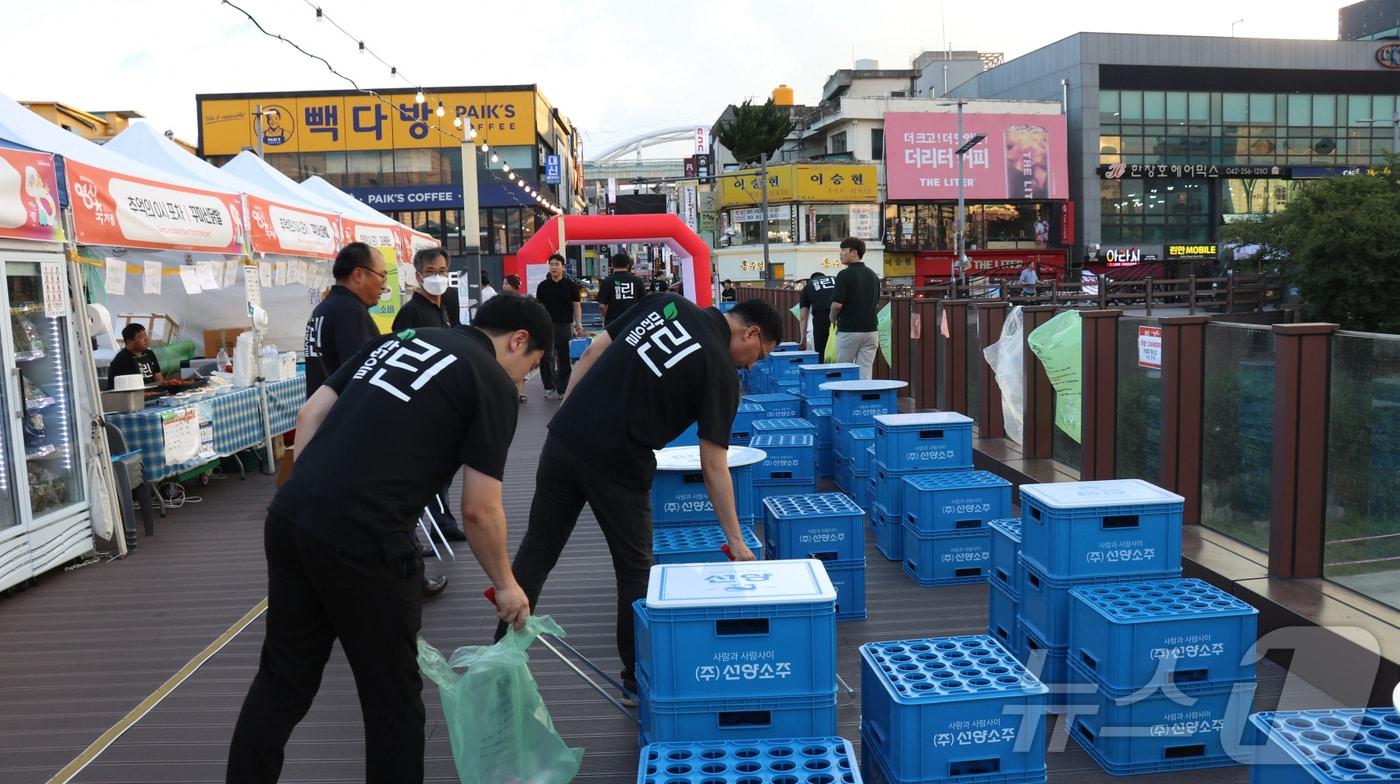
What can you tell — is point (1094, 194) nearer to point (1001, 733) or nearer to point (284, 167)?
point (284, 167)

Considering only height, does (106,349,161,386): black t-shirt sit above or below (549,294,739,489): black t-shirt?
below

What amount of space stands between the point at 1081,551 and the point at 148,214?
23.3ft

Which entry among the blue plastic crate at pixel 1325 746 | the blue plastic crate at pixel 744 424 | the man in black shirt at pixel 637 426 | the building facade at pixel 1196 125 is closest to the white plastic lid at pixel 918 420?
the blue plastic crate at pixel 744 424

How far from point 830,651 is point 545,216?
179ft

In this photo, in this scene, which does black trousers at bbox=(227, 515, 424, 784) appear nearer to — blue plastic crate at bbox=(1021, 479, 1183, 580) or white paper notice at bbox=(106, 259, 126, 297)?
blue plastic crate at bbox=(1021, 479, 1183, 580)

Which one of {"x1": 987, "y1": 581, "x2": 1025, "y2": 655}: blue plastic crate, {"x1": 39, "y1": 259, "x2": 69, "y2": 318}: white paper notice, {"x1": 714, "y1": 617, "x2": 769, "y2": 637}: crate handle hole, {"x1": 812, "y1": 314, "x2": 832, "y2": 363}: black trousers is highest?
{"x1": 39, "y1": 259, "x2": 69, "y2": 318}: white paper notice

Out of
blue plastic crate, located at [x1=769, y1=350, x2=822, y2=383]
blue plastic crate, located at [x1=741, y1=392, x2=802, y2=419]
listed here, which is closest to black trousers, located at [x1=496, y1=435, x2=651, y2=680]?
blue plastic crate, located at [x1=741, y1=392, x2=802, y2=419]

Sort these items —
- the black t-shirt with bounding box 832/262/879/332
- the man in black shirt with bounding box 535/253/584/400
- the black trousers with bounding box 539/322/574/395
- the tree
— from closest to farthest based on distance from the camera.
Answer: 1. the black t-shirt with bounding box 832/262/879/332
2. the man in black shirt with bounding box 535/253/584/400
3. the black trousers with bounding box 539/322/574/395
4. the tree

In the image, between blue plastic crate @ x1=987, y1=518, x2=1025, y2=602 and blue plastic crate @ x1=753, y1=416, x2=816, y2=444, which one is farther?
blue plastic crate @ x1=753, y1=416, x2=816, y2=444

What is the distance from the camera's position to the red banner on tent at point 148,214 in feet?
23.7

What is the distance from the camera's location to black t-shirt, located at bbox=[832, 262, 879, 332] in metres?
10.8

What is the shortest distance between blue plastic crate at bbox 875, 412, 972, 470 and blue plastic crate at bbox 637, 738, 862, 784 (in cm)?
392

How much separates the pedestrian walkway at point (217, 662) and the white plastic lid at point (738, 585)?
2.50 feet

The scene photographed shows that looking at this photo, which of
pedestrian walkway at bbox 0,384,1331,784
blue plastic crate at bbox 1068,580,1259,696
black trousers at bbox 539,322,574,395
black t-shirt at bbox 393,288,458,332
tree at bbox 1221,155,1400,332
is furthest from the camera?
tree at bbox 1221,155,1400,332
